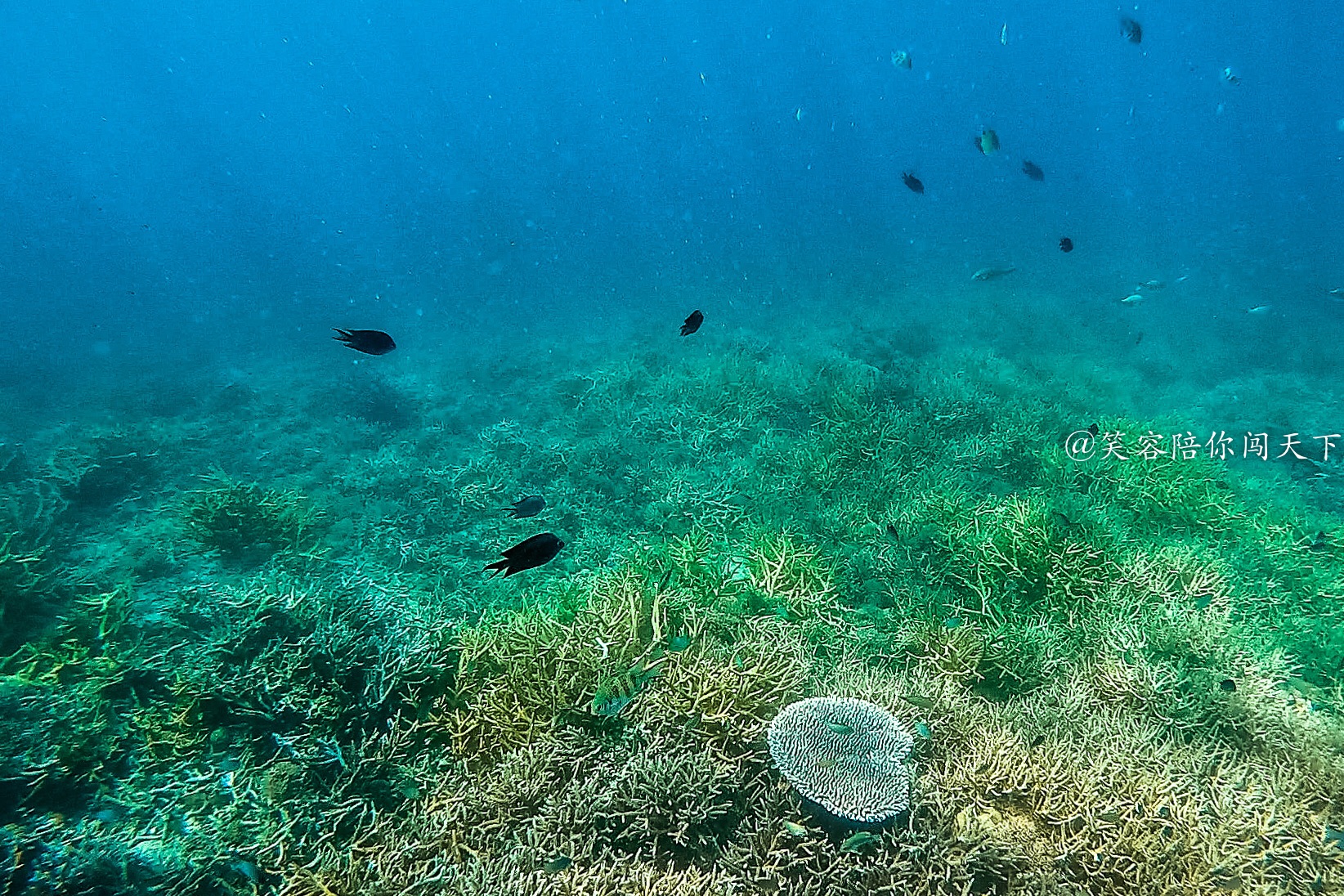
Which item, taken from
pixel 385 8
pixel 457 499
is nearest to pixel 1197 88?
pixel 457 499

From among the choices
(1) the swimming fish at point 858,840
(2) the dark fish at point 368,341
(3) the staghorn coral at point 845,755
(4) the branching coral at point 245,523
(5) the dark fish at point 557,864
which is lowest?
(5) the dark fish at point 557,864

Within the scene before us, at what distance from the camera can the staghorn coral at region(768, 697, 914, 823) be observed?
3.27 metres

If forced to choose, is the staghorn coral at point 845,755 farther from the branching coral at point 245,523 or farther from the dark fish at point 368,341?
the branching coral at point 245,523

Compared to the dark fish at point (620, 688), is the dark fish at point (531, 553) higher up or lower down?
higher up

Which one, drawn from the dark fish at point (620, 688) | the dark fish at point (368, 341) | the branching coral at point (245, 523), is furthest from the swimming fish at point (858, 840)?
the branching coral at point (245, 523)

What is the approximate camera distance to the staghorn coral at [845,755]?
3.27 meters

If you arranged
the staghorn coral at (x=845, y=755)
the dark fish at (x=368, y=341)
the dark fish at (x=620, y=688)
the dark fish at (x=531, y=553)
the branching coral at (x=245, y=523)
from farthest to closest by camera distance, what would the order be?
the branching coral at (x=245, y=523), the dark fish at (x=368, y=341), the dark fish at (x=620, y=688), the staghorn coral at (x=845, y=755), the dark fish at (x=531, y=553)

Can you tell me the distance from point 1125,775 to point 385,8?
645 ft

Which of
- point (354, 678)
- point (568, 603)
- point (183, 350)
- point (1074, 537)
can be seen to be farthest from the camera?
point (183, 350)

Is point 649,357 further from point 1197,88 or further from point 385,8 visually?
point 385,8

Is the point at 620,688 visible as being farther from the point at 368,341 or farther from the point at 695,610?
the point at 368,341

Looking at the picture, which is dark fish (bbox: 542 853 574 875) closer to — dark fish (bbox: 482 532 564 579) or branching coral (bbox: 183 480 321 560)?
dark fish (bbox: 482 532 564 579)

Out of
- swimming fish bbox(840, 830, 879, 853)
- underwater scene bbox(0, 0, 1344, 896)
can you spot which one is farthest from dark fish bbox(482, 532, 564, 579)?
swimming fish bbox(840, 830, 879, 853)

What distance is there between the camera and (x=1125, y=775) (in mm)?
3750
